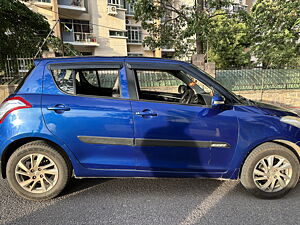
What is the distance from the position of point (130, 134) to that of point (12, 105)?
1471 millimetres

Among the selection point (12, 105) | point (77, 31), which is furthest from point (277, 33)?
point (77, 31)

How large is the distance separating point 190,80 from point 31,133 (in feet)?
7.49

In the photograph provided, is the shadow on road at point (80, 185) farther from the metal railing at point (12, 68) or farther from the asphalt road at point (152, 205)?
the metal railing at point (12, 68)

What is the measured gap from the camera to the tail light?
2486 mm

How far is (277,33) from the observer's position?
1445 cm

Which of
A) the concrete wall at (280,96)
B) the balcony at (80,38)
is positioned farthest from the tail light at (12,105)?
the balcony at (80,38)

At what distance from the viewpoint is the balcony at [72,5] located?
18841mm

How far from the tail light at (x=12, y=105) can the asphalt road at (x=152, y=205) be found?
1.14 m

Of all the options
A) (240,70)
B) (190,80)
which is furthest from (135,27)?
(190,80)

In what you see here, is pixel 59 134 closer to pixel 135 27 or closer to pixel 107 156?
pixel 107 156

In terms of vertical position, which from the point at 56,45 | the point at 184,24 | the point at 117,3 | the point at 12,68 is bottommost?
the point at 12,68

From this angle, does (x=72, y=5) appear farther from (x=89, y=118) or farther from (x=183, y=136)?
(x=183, y=136)

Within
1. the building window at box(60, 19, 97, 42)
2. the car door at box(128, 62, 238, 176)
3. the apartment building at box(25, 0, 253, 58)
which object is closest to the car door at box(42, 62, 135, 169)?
the car door at box(128, 62, 238, 176)

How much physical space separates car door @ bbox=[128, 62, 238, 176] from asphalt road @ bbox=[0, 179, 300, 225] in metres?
0.42
